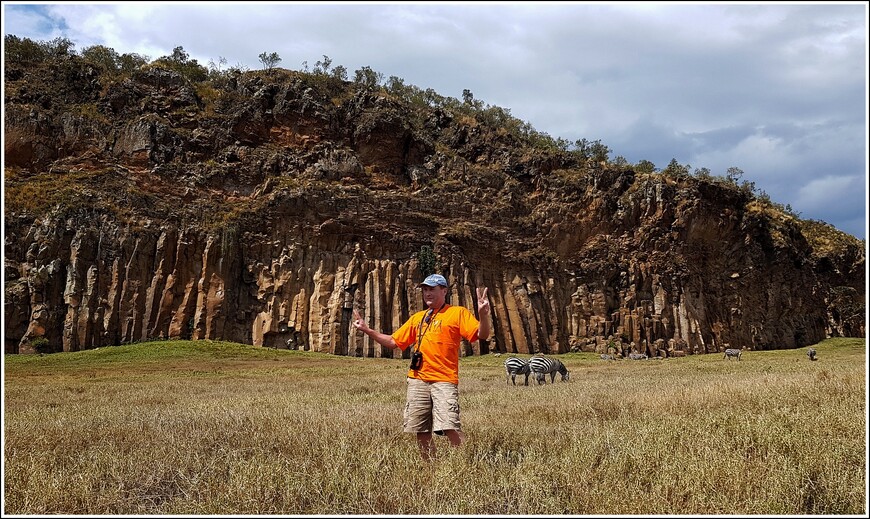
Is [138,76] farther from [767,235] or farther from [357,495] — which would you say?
[767,235]

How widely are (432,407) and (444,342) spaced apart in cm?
83

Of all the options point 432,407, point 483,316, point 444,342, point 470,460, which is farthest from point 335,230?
point 470,460

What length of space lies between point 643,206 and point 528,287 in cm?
1771

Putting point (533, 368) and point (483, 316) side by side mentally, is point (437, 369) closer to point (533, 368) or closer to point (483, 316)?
point (483, 316)

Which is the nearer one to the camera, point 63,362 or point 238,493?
point 238,493

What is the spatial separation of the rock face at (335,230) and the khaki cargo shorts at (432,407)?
153ft

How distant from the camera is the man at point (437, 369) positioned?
757 centimetres

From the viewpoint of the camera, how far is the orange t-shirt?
779 cm

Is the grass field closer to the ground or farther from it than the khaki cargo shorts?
closer to the ground

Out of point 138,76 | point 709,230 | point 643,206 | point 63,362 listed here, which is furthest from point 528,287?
point 138,76

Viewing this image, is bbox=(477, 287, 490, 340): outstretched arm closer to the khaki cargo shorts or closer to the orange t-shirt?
the orange t-shirt

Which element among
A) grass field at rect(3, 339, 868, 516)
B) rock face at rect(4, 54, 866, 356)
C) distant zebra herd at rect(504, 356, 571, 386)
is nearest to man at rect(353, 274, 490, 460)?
grass field at rect(3, 339, 868, 516)

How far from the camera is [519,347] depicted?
59.9m

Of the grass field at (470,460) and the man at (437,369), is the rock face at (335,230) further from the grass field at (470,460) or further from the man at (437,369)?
the man at (437,369)
